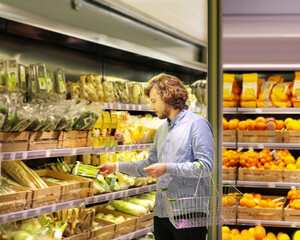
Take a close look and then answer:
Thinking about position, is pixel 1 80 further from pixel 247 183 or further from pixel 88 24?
pixel 247 183

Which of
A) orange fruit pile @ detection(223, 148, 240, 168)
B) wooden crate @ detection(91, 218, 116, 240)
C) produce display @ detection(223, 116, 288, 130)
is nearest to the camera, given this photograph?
wooden crate @ detection(91, 218, 116, 240)

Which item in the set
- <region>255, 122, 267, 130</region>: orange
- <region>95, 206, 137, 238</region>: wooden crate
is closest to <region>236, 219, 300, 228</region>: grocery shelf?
<region>255, 122, 267, 130</region>: orange

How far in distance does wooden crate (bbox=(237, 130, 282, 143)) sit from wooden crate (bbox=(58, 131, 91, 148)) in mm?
2064

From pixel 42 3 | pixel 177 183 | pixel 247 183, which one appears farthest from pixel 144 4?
pixel 247 183

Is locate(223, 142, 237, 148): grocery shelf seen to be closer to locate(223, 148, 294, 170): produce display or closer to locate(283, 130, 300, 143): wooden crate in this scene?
locate(223, 148, 294, 170): produce display

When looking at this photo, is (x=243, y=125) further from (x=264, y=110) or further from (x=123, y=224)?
(x=123, y=224)

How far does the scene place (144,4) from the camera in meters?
3.37

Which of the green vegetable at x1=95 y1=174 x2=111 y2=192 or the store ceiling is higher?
the store ceiling

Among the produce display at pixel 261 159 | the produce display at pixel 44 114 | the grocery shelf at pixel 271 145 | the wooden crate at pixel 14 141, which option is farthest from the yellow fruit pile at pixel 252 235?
the wooden crate at pixel 14 141

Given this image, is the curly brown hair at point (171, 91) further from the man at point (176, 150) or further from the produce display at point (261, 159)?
the produce display at point (261, 159)

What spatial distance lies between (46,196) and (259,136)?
2.60 m

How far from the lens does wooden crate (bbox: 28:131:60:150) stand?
244cm

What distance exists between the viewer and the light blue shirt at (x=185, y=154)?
2.17 meters

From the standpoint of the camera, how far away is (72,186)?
2.72m
